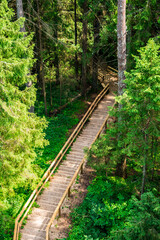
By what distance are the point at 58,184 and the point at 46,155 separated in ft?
8.36

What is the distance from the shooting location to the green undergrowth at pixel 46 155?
1017 centimetres

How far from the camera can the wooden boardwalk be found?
10469 millimetres

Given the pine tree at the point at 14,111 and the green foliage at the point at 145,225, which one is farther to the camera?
the pine tree at the point at 14,111

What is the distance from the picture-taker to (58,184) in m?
13.1

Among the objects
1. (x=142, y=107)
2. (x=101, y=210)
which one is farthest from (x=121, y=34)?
(x=101, y=210)

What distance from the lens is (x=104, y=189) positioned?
12188 mm

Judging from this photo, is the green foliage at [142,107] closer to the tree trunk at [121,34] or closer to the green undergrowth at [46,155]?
the tree trunk at [121,34]

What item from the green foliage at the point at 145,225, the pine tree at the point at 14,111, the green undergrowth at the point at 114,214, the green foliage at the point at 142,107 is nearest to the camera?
the green foliage at the point at 145,225

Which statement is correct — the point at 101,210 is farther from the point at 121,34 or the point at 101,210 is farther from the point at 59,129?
the point at 59,129

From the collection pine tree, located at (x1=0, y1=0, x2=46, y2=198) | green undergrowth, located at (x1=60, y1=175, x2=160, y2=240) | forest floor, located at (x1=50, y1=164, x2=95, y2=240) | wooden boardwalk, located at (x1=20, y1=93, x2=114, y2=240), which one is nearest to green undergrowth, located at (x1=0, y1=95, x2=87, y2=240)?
wooden boardwalk, located at (x1=20, y1=93, x2=114, y2=240)

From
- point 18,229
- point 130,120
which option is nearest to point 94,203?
point 18,229

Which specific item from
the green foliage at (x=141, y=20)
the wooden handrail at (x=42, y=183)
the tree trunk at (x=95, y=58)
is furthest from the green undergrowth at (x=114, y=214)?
the tree trunk at (x=95, y=58)

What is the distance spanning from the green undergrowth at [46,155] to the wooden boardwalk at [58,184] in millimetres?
709

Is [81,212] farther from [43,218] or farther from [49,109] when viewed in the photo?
[49,109]
